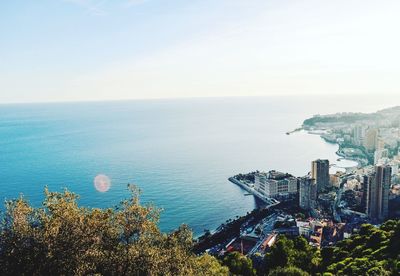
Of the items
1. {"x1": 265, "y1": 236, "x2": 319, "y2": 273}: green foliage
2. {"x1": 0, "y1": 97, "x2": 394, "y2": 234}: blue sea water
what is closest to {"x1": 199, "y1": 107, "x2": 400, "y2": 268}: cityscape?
{"x1": 265, "y1": 236, "x2": 319, "y2": 273}: green foliage

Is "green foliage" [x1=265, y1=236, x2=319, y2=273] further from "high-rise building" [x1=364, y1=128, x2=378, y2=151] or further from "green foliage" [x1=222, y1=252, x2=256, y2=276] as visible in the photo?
"high-rise building" [x1=364, y1=128, x2=378, y2=151]

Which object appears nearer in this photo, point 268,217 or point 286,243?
point 286,243

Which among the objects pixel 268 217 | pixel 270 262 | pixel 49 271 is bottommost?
pixel 268 217

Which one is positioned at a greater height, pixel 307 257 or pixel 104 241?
pixel 104 241

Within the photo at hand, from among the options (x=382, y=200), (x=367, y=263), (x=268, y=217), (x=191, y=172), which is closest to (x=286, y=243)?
(x=367, y=263)

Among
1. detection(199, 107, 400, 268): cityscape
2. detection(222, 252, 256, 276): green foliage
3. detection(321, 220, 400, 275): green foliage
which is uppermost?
Result: detection(321, 220, 400, 275): green foliage

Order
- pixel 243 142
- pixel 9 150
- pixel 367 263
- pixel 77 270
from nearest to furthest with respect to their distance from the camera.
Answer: pixel 77 270, pixel 367 263, pixel 9 150, pixel 243 142

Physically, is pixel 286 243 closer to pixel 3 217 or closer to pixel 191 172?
pixel 3 217

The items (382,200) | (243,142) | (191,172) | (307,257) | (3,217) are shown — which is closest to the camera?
(3,217)
